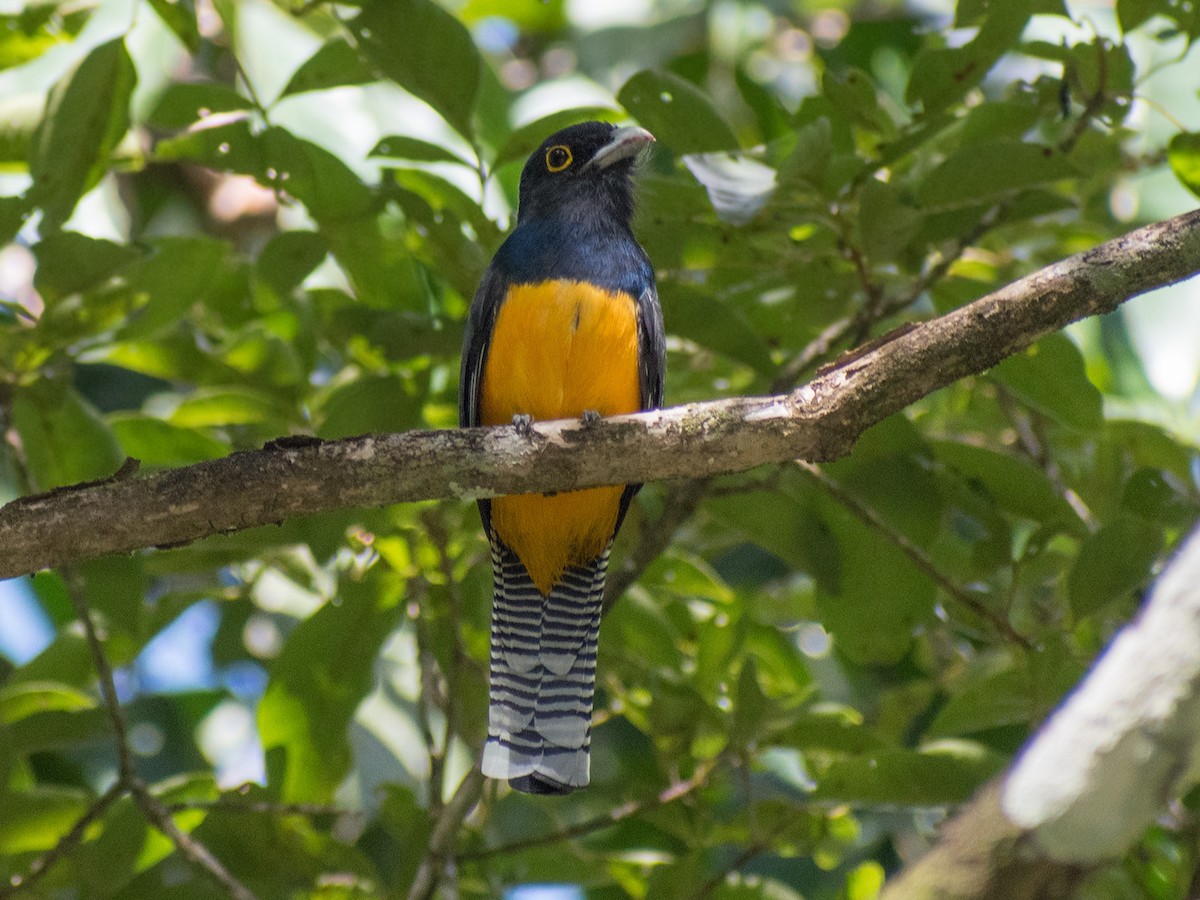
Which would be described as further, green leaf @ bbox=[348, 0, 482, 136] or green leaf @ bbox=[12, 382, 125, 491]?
green leaf @ bbox=[12, 382, 125, 491]

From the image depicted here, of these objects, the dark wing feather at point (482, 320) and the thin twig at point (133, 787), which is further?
the dark wing feather at point (482, 320)

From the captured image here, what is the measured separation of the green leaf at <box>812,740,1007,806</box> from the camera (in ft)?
12.1

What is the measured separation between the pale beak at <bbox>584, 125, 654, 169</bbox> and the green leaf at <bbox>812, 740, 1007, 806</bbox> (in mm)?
2142

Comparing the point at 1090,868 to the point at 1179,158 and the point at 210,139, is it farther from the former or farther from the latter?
the point at 210,139

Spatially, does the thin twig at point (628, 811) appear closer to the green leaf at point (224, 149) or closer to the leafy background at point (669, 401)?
the leafy background at point (669, 401)

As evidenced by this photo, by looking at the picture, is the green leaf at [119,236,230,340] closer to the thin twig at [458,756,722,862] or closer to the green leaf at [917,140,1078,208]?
the thin twig at [458,756,722,862]

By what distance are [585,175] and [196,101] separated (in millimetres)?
1370

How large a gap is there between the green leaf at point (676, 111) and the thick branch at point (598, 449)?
3.34ft

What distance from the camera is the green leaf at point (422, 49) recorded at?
3.70m

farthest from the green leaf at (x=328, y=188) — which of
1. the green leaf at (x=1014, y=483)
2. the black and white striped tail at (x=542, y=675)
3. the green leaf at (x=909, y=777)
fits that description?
the green leaf at (x=909, y=777)

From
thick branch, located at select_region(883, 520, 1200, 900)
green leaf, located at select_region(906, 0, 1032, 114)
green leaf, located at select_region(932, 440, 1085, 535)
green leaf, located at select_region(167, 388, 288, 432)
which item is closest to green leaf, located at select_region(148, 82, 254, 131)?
green leaf, located at select_region(167, 388, 288, 432)

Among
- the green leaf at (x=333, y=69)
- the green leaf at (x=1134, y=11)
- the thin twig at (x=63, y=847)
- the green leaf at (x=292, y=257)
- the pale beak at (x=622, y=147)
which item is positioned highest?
the green leaf at (x=333, y=69)

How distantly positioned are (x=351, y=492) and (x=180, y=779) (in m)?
1.71

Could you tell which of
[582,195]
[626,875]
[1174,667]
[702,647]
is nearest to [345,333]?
[582,195]
